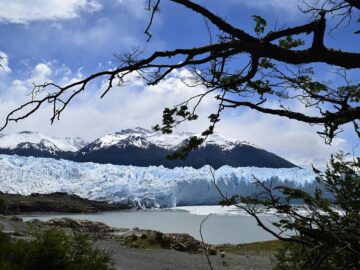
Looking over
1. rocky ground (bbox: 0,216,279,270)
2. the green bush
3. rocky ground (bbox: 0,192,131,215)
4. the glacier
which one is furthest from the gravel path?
rocky ground (bbox: 0,192,131,215)

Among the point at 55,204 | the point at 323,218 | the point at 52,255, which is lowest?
the point at 52,255

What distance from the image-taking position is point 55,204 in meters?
117

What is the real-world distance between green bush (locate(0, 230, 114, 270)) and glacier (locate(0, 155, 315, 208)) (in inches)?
3194

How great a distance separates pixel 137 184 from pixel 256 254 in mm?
92179

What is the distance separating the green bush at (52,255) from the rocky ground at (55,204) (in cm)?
9609

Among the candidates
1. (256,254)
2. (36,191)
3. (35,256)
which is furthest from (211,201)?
(35,256)

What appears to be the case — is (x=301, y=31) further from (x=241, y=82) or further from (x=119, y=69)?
(x=119, y=69)

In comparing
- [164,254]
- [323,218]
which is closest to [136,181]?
[164,254]

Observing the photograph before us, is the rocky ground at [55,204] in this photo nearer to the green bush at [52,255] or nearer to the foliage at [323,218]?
the green bush at [52,255]

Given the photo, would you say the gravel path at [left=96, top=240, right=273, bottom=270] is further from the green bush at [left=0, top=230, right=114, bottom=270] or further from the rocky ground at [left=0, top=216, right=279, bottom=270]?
the green bush at [left=0, top=230, right=114, bottom=270]

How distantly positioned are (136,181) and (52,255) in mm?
114238

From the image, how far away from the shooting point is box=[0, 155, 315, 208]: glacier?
10375 centimetres

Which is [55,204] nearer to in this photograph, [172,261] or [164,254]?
[164,254]

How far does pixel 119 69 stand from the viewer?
420cm
